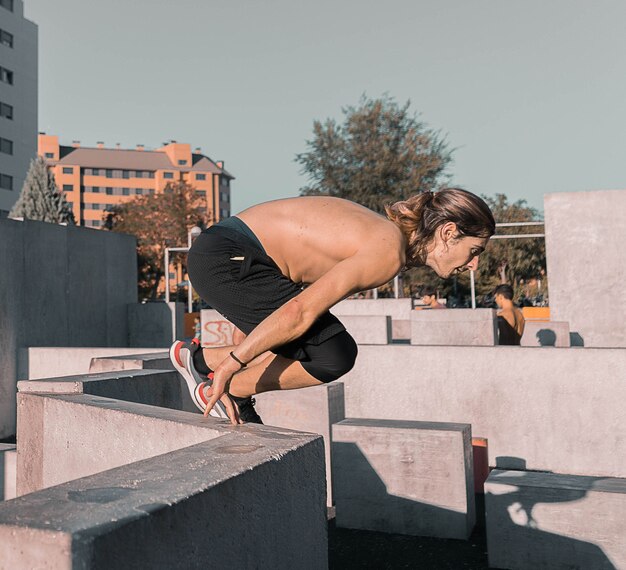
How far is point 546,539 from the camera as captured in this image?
4418 mm

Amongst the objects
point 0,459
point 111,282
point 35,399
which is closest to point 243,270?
point 35,399

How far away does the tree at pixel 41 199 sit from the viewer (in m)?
49.3

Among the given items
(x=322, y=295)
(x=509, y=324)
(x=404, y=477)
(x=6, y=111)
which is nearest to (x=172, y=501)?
(x=322, y=295)

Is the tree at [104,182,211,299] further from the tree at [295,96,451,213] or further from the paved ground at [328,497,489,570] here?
the paved ground at [328,497,489,570]

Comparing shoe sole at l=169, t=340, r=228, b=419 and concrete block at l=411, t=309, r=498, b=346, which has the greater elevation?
concrete block at l=411, t=309, r=498, b=346

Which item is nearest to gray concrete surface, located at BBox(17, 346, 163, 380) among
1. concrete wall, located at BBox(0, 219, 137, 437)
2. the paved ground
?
concrete wall, located at BBox(0, 219, 137, 437)

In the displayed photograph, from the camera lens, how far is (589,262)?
13789mm

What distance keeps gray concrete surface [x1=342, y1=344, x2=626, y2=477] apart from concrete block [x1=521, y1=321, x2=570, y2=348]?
600cm

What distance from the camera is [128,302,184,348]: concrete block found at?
15.4 meters

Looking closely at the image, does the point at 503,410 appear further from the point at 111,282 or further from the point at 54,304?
the point at 111,282

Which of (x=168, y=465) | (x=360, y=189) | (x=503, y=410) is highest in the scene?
(x=360, y=189)

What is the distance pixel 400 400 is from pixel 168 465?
20.3 ft

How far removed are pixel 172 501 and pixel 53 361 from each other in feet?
31.2

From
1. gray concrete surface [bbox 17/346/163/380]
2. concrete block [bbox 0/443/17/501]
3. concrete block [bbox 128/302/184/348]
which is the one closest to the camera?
concrete block [bbox 0/443/17/501]
